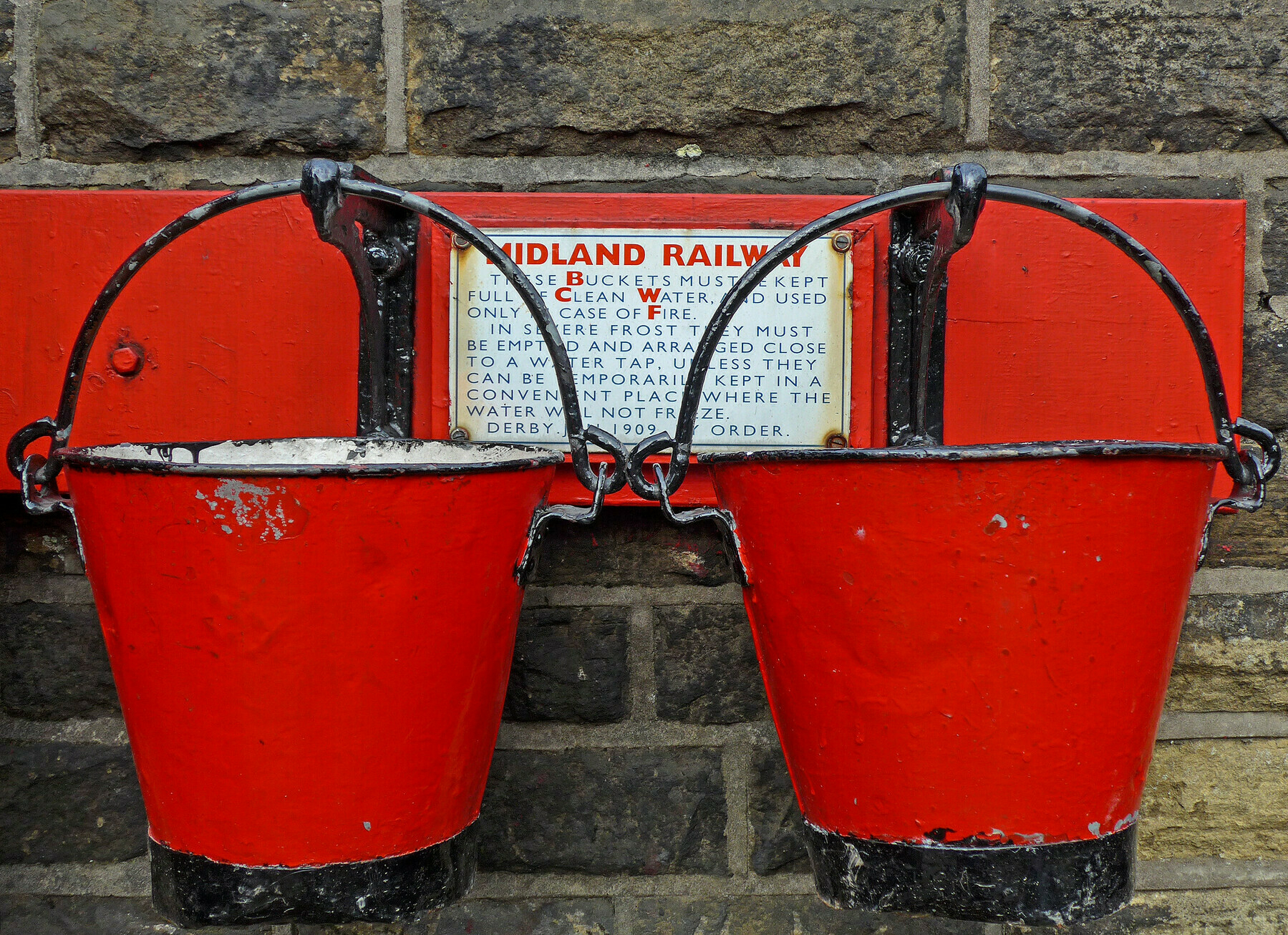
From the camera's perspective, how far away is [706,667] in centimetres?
93

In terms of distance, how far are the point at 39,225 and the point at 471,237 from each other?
19.9 inches

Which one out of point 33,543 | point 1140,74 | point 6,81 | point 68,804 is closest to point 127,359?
point 33,543

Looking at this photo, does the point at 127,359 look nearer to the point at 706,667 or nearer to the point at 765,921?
the point at 706,667

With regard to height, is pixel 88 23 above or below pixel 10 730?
above

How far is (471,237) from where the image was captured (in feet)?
2.27

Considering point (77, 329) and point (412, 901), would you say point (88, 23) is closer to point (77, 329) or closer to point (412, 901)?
point (77, 329)

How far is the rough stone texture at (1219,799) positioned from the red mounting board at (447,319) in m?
0.32

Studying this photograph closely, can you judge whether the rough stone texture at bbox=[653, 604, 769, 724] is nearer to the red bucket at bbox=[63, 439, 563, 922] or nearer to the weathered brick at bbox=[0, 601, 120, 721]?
the red bucket at bbox=[63, 439, 563, 922]

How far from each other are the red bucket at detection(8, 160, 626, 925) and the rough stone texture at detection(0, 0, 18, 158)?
405 millimetres

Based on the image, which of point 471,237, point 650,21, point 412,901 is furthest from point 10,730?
point 650,21

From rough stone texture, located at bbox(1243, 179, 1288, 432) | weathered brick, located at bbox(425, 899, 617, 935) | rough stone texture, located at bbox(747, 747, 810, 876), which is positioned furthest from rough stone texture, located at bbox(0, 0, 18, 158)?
rough stone texture, located at bbox(1243, 179, 1288, 432)

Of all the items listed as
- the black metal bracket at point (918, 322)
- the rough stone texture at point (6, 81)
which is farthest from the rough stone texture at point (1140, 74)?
the rough stone texture at point (6, 81)

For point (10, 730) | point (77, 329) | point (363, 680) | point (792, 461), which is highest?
point (77, 329)

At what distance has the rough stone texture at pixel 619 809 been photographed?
3.04 ft
